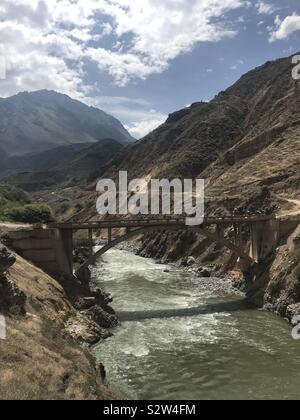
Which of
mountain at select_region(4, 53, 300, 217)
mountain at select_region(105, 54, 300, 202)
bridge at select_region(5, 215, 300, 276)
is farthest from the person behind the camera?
mountain at select_region(105, 54, 300, 202)

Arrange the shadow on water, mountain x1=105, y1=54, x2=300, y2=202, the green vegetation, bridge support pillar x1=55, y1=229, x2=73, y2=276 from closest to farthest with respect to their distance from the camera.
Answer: the shadow on water < bridge support pillar x1=55, y1=229, x2=73, y2=276 < the green vegetation < mountain x1=105, y1=54, x2=300, y2=202

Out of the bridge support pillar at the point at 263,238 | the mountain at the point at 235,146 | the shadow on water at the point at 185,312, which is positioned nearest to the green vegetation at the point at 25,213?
the shadow on water at the point at 185,312

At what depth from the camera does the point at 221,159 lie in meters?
108

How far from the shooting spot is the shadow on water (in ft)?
140

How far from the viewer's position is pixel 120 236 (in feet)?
163

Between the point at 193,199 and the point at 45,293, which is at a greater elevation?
the point at 193,199

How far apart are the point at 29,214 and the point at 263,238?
80.0ft

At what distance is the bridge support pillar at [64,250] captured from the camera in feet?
150

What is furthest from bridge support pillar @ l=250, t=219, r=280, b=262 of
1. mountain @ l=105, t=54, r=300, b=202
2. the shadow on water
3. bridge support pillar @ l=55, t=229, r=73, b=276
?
bridge support pillar @ l=55, t=229, r=73, b=276

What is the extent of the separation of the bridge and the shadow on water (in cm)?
656

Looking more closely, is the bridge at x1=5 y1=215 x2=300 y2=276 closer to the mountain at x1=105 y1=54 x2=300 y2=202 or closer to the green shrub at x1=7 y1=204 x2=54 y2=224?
the green shrub at x1=7 y1=204 x2=54 y2=224
